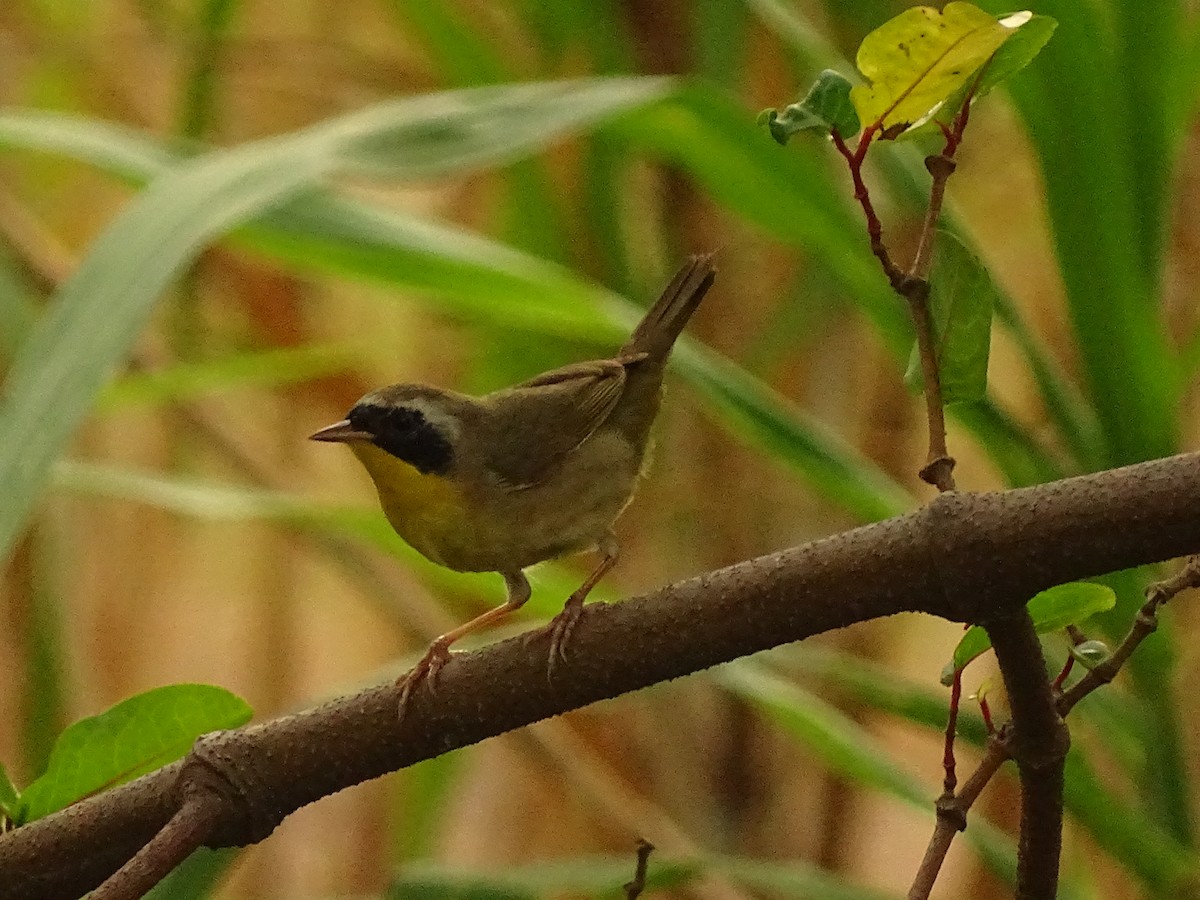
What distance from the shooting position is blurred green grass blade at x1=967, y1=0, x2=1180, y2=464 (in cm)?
111

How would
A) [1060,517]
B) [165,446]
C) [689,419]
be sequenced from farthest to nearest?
[165,446], [689,419], [1060,517]

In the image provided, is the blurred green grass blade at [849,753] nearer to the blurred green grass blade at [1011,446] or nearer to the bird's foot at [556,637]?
the blurred green grass blade at [1011,446]

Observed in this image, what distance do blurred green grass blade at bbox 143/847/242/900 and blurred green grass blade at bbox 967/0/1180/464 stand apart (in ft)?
2.38

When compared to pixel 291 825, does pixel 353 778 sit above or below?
below

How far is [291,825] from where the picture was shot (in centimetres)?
301

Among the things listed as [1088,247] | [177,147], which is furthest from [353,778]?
[177,147]

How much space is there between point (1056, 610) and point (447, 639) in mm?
552

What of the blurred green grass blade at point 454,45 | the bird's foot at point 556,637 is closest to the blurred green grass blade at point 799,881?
the bird's foot at point 556,637

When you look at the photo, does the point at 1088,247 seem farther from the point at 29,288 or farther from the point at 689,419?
the point at 29,288

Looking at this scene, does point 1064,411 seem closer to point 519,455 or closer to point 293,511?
point 519,455

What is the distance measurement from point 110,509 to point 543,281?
220cm

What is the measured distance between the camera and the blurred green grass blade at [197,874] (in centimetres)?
91

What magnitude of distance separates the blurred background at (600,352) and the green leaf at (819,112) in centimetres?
44

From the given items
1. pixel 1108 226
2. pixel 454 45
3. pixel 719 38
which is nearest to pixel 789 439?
pixel 1108 226
